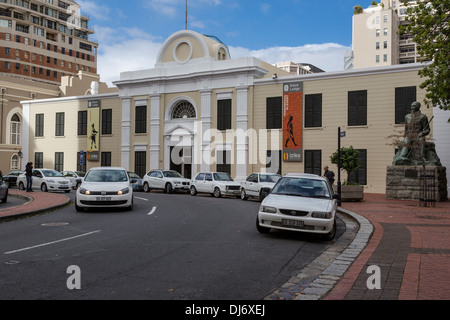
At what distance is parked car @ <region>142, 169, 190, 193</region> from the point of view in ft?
92.2

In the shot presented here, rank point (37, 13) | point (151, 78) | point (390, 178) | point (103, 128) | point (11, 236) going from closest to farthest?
point (11, 236), point (390, 178), point (151, 78), point (103, 128), point (37, 13)

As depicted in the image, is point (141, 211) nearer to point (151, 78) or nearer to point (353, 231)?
point (353, 231)

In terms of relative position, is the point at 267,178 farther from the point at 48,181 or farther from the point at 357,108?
the point at 48,181

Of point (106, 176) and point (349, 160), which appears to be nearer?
point (106, 176)

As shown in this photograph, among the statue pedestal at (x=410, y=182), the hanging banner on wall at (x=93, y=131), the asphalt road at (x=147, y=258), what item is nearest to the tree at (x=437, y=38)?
the statue pedestal at (x=410, y=182)

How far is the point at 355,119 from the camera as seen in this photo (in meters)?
28.8

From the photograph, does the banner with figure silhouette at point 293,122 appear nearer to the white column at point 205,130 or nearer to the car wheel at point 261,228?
the white column at point 205,130

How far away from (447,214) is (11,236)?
535 inches

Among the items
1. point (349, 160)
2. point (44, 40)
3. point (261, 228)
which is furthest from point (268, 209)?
point (44, 40)

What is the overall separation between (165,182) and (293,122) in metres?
10.0

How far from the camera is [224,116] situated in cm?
Answer: 3378

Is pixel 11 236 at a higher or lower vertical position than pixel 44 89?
lower

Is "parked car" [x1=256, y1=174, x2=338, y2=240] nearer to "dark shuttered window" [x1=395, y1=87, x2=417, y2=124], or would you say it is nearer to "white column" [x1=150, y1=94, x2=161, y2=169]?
"dark shuttered window" [x1=395, y1=87, x2=417, y2=124]

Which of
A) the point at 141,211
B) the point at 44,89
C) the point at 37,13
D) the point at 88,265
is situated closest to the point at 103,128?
the point at 44,89
